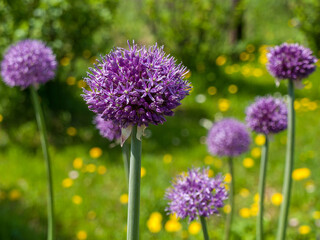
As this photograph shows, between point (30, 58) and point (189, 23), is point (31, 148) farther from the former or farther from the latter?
point (189, 23)

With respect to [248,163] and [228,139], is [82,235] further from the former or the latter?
[248,163]

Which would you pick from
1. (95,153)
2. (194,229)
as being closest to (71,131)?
(95,153)

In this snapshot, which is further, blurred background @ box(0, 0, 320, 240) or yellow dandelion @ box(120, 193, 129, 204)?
yellow dandelion @ box(120, 193, 129, 204)

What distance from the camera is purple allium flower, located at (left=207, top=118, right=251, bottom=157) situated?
2934mm

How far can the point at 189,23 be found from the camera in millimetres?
7512

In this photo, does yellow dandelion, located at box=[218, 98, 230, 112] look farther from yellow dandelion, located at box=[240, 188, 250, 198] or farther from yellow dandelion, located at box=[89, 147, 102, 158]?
yellow dandelion, located at box=[89, 147, 102, 158]

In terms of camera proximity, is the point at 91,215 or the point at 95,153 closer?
the point at 91,215

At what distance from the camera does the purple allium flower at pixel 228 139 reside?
2934 millimetres

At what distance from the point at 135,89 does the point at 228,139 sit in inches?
67.3

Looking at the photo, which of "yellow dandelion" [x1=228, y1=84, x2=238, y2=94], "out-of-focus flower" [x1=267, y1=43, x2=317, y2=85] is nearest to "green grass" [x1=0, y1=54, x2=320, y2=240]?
"yellow dandelion" [x1=228, y1=84, x2=238, y2=94]

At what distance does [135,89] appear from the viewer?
1.37 meters

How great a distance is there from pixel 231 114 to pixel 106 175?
2.39 meters

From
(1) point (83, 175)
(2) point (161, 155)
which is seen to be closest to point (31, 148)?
(1) point (83, 175)

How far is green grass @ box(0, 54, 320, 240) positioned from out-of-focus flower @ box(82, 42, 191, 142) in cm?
207
